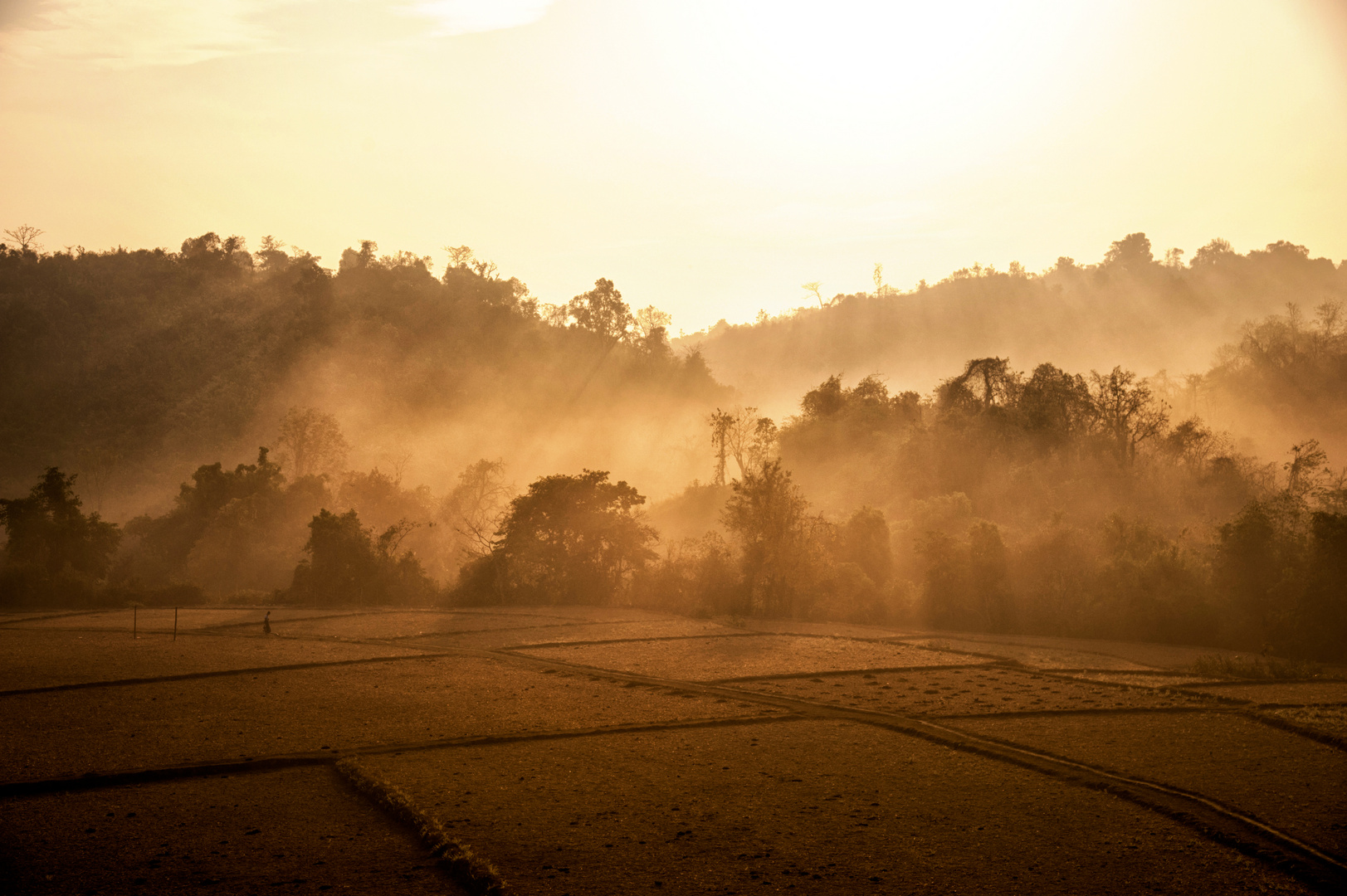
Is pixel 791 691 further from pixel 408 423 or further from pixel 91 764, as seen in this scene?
pixel 408 423

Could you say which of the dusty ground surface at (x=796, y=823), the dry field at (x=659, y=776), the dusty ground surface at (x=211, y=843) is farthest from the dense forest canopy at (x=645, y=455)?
the dusty ground surface at (x=211, y=843)

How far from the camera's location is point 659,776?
55.4 ft

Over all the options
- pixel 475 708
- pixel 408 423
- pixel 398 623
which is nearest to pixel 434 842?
pixel 475 708

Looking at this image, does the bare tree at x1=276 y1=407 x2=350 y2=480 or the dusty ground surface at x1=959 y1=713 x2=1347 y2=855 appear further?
the bare tree at x1=276 y1=407 x2=350 y2=480

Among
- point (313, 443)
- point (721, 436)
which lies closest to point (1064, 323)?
point (721, 436)

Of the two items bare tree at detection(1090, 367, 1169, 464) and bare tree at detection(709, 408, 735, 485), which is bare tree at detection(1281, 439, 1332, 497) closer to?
bare tree at detection(1090, 367, 1169, 464)

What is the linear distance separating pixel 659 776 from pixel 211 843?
739 cm

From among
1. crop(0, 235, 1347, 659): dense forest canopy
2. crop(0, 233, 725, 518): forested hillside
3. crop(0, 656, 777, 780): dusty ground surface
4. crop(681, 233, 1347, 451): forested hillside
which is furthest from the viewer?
crop(681, 233, 1347, 451): forested hillside

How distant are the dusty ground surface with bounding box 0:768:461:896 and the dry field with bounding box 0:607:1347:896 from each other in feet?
0.18

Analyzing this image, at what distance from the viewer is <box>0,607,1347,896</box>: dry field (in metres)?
12.4

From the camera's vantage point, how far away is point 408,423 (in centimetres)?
9594

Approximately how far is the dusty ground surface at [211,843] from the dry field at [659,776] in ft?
0.18

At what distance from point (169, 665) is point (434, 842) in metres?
19.4

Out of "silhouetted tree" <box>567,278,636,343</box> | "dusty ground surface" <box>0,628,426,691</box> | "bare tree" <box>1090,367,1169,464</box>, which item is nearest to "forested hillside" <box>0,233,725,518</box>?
"silhouetted tree" <box>567,278,636,343</box>
